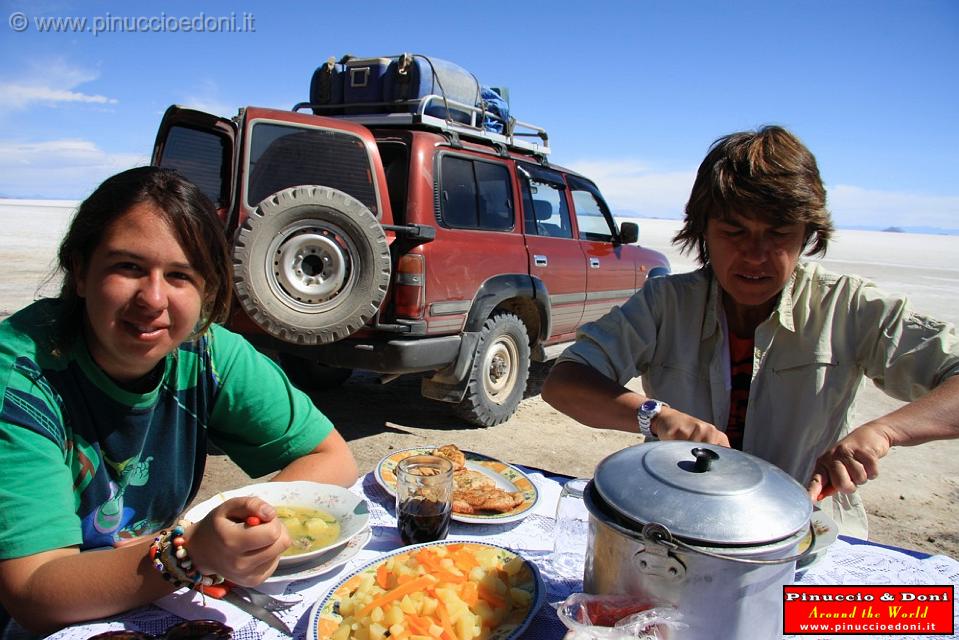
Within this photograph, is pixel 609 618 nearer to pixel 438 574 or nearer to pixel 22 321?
pixel 438 574

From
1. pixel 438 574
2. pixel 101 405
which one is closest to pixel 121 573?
pixel 101 405

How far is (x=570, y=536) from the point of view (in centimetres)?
148

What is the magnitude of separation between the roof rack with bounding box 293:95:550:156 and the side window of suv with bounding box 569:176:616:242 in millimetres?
558

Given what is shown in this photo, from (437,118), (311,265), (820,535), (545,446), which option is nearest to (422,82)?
(437,118)

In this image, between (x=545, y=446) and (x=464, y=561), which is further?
(x=545, y=446)

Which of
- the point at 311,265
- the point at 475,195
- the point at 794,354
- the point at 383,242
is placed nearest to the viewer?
the point at 794,354

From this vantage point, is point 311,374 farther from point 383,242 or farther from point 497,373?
point 383,242

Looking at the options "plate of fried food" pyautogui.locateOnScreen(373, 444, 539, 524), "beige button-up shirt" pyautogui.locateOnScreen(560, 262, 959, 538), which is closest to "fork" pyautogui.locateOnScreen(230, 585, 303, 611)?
"plate of fried food" pyautogui.locateOnScreen(373, 444, 539, 524)

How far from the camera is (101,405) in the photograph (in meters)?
1.45

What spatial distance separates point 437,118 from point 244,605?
Answer: 14.5 ft

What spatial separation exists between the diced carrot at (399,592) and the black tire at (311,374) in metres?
5.08

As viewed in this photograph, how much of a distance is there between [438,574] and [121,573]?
0.60m

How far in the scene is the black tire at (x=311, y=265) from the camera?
148 inches

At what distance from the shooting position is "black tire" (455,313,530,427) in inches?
195
